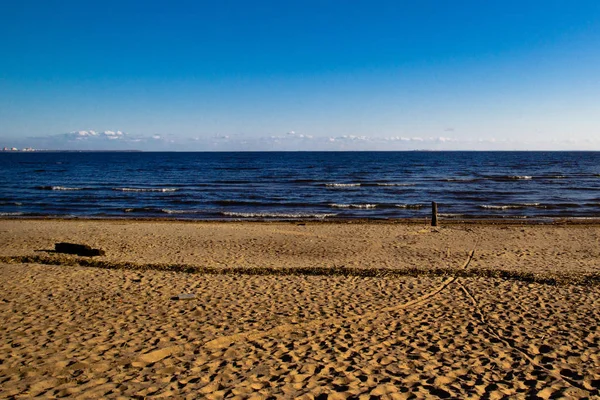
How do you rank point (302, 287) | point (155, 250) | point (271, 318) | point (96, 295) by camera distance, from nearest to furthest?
point (271, 318), point (96, 295), point (302, 287), point (155, 250)

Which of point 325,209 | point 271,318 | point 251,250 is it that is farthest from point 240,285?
point 325,209

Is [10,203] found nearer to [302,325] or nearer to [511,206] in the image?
[302,325]

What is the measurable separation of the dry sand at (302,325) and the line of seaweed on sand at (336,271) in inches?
3.3

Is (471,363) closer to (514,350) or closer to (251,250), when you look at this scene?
(514,350)

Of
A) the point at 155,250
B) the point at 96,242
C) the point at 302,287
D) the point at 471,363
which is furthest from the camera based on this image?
the point at 96,242

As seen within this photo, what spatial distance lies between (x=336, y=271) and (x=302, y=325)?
4691mm

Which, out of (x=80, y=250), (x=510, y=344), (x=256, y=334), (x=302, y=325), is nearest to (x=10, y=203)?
(x=80, y=250)

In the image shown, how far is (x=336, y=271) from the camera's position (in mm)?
13102

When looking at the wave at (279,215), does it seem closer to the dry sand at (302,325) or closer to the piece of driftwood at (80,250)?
the dry sand at (302,325)

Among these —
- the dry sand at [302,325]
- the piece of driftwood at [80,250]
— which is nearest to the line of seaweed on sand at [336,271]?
the dry sand at [302,325]

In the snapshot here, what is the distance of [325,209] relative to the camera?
3109 cm

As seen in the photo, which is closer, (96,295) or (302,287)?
(96,295)

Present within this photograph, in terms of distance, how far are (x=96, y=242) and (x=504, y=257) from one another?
16466 millimetres

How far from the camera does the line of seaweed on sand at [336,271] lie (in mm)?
12172
